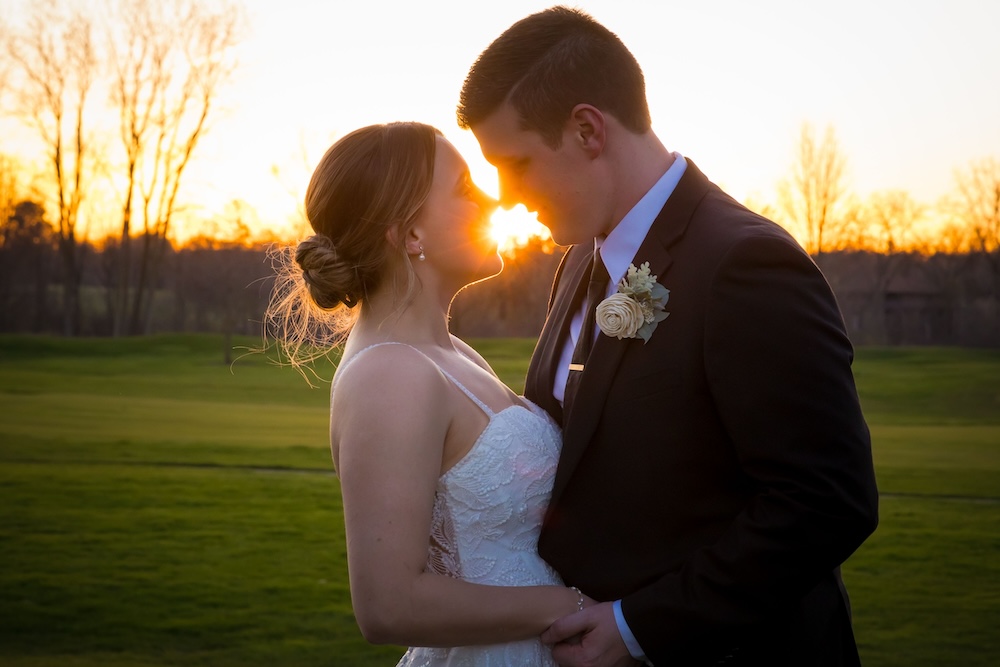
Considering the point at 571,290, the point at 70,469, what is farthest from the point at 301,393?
the point at 571,290

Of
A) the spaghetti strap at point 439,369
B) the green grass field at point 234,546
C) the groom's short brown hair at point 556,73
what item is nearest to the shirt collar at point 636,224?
the groom's short brown hair at point 556,73

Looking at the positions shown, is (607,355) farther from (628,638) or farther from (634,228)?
(628,638)

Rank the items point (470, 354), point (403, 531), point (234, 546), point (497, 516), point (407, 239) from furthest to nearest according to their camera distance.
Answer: point (234, 546) < point (470, 354) < point (407, 239) < point (497, 516) < point (403, 531)

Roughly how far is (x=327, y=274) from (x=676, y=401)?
1.25 meters

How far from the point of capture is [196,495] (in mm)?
11656

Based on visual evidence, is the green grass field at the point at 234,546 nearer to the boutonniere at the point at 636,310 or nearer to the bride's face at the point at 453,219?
the bride's face at the point at 453,219

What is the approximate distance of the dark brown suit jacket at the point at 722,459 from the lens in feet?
7.36

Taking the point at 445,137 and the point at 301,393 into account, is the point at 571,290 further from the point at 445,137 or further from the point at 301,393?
the point at 301,393

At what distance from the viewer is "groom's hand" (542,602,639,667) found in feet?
8.16

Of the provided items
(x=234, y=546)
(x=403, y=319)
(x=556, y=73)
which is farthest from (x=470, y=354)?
(x=234, y=546)

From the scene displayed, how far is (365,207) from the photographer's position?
3.14 metres

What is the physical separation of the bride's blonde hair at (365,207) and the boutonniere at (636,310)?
2.87 feet

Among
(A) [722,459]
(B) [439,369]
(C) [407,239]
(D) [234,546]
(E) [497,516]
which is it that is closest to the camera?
(A) [722,459]

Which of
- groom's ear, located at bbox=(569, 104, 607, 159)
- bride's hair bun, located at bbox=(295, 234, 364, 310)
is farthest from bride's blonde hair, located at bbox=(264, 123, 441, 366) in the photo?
groom's ear, located at bbox=(569, 104, 607, 159)
